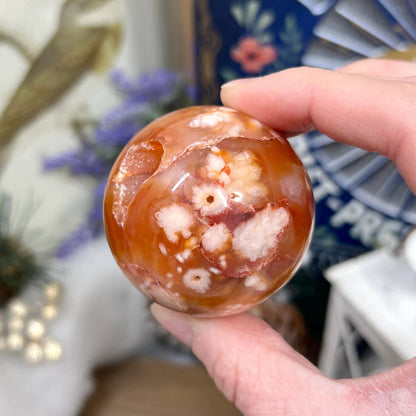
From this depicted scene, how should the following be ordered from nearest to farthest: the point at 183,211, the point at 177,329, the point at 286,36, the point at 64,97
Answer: the point at 183,211, the point at 177,329, the point at 286,36, the point at 64,97

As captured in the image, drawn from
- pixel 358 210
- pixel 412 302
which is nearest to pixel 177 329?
pixel 412 302

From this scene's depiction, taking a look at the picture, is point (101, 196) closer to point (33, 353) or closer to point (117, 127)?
point (117, 127)

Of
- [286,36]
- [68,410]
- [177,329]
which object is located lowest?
[68,410]

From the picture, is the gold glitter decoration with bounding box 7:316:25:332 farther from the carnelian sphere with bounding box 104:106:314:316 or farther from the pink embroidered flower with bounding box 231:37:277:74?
the pink embroidered flower with bounding box 231:37:277:74

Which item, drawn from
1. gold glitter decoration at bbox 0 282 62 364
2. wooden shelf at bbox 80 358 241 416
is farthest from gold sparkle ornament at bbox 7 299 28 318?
wooden shelf at bbox 80 358 241 416

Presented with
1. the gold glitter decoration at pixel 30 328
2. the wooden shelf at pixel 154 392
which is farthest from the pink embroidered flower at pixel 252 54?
the wooden shelf at pixel 154 392

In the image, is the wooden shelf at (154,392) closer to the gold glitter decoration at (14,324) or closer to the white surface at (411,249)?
the gold glitter decoration at (14,324)

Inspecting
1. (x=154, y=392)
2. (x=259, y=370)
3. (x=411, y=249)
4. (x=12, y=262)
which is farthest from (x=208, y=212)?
(x=154, y=392)

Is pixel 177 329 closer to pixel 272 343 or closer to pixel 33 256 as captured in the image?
pixel 272 343
